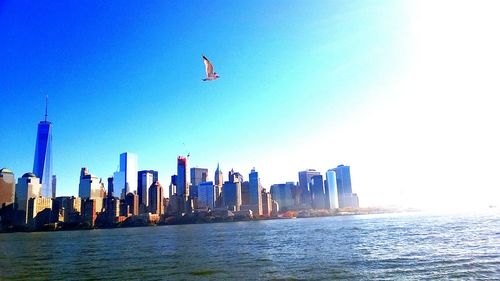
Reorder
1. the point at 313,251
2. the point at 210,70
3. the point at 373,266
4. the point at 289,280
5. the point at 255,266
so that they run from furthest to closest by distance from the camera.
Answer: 1. the point at 313,251
2. the point at 255,266
3. the point at 373,266
4. the point at 289,280
5. the point at 210,70

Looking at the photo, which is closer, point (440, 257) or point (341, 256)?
point (440, 257)

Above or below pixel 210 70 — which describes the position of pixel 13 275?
below

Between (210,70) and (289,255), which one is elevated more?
(210,70)

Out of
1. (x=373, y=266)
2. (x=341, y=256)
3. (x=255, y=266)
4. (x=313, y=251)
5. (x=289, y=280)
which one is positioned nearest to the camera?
(x=289, y=280)

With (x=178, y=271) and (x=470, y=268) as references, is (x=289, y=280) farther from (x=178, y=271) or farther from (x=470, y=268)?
(x=470, y=268)

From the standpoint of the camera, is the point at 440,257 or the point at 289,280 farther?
the point at 440,257

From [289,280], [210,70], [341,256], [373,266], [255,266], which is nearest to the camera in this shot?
[210,70]

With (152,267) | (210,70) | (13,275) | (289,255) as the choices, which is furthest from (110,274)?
(210,70)

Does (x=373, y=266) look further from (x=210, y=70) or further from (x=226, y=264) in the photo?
(x=210, y=70)

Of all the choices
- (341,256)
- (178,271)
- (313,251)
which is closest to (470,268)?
(341,256)
